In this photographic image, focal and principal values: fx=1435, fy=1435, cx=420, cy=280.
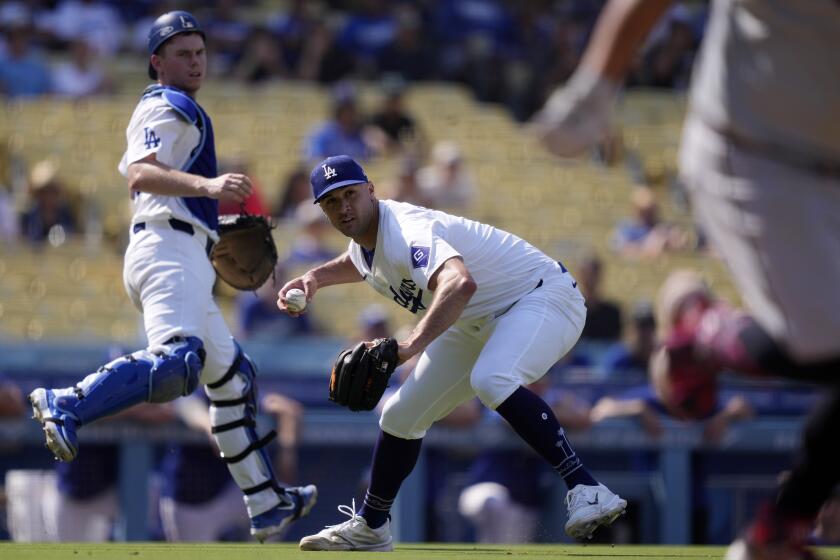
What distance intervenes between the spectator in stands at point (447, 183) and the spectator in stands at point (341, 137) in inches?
30.3

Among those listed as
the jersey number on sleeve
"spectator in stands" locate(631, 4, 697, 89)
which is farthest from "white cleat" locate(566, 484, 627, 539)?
"spectator in stands" locate(631, 4, 697, 89)

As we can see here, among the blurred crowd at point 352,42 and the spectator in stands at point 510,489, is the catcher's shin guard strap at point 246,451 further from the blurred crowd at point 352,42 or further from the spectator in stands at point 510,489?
the blurred crowd at point 352,42

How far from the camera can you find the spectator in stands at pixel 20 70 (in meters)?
15.4

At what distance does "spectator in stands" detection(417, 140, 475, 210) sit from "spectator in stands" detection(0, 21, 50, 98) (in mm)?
4327

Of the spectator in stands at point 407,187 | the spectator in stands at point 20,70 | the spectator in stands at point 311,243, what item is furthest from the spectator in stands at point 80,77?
the spectator in stands at point 311,243

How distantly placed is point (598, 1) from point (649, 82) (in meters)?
2.30

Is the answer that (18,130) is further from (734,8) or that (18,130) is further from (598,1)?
(734,8)

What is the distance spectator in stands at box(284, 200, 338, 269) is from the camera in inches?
481

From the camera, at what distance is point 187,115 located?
669cm

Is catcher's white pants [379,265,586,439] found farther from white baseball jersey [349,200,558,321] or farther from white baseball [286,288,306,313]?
white baseball [286,288,306,313]

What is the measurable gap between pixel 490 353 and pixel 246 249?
1.68 metres

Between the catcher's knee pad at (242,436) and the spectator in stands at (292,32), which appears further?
the spectator in stands at (292,32)

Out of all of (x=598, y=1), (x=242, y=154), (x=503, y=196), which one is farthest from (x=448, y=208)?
(x=598, y=1)

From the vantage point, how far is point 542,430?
6.08 meters
